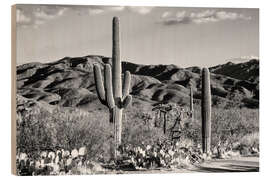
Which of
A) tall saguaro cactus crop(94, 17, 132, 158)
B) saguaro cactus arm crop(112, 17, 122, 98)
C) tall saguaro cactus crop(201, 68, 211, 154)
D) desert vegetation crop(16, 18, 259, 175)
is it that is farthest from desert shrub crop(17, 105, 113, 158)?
tall saguaro cactus crop(201, 68, 211, 154)

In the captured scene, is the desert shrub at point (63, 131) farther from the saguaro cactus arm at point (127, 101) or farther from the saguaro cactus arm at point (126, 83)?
the saguaro cactus arm at point (126, 83)

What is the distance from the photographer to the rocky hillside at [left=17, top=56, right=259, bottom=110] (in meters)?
15.4

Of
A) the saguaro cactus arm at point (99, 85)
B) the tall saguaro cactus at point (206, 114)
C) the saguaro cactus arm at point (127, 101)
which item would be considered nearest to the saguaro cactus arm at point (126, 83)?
the saguaro cactus arm at point (127, 101)

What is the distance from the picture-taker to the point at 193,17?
16125 millimetres

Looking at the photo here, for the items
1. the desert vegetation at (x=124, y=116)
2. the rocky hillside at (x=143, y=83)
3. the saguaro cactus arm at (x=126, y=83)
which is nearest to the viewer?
the desert vegetation at (x=124, y=116)

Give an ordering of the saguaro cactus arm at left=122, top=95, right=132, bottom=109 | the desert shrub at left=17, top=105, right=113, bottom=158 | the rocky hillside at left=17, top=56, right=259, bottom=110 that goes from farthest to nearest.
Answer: the saguaro cactus arm at left=122, top=95, right=132, bottom=109 → the rocky hillside at left=17, top=56, right=259, bottom=110 → the desert shrub at left=17, top=105, right=113, bottom=158

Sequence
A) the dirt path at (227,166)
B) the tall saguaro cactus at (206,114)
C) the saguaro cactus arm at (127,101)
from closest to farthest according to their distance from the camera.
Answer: the saguaro cactus arm at (127,101) < the dirt path at (227,166) < the tall saguaro cactus at (206,114)

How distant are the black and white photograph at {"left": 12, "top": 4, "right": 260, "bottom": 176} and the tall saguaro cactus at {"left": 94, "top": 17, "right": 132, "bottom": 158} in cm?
2

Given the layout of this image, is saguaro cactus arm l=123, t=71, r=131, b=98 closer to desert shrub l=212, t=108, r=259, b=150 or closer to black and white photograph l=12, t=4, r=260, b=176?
black and white photograph l=12, t=4, r=260, b=176

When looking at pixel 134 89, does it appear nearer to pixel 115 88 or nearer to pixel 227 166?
pixel 115 88

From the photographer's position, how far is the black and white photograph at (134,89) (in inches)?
600

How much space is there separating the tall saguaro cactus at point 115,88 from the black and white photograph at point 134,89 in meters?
0.02

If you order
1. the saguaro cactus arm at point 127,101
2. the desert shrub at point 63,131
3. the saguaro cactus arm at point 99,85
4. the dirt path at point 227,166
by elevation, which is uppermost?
the saguaro cactus arm at point 99,85

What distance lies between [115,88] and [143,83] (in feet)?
2.04
